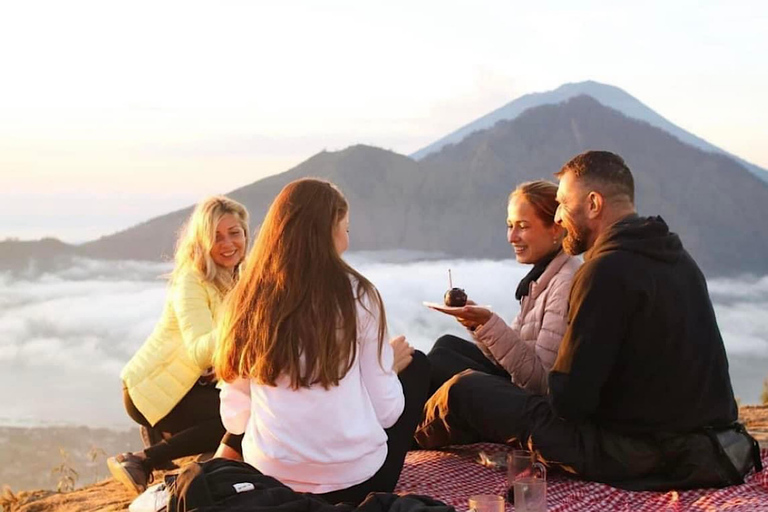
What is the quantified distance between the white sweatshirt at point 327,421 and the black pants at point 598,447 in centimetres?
84

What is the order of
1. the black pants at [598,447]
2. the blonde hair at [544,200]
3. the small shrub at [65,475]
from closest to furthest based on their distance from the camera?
1. the black pants at [598,447]
2. the blonde hair at [544,200]
3. the small shrub at [65,475]

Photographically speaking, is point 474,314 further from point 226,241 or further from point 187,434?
point 187,434

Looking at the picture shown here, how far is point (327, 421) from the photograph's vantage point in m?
3.49

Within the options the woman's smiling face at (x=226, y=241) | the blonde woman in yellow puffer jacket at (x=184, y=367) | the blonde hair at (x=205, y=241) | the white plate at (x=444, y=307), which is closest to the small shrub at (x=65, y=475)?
the blonde woman in yellow puffer jacket at (x=184, y=367)

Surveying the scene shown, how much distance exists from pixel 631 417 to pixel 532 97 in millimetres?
50510

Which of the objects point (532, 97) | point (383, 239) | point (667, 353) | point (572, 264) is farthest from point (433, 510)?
point (532, 97)

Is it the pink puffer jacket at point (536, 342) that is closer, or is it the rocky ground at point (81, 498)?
the pink puffer jacket at point (536, 342)

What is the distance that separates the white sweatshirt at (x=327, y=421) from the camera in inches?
137

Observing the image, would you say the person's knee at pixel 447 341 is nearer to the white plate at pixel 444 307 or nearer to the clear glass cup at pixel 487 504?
the white plate at pixel 444 307

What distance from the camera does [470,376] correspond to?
451 centimetres

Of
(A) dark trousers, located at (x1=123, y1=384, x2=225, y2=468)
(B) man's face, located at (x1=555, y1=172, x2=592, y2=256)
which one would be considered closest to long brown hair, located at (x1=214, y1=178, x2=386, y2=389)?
(B) man's face, located at (x1=555, y1=172, x2=592, y2=256)

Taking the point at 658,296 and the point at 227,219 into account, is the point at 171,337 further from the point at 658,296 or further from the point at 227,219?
the point at 658,296

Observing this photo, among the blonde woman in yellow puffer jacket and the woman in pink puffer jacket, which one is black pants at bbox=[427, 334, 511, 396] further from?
the blonde woman in yellow puffer jacket

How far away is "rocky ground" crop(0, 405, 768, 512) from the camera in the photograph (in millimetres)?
5270
